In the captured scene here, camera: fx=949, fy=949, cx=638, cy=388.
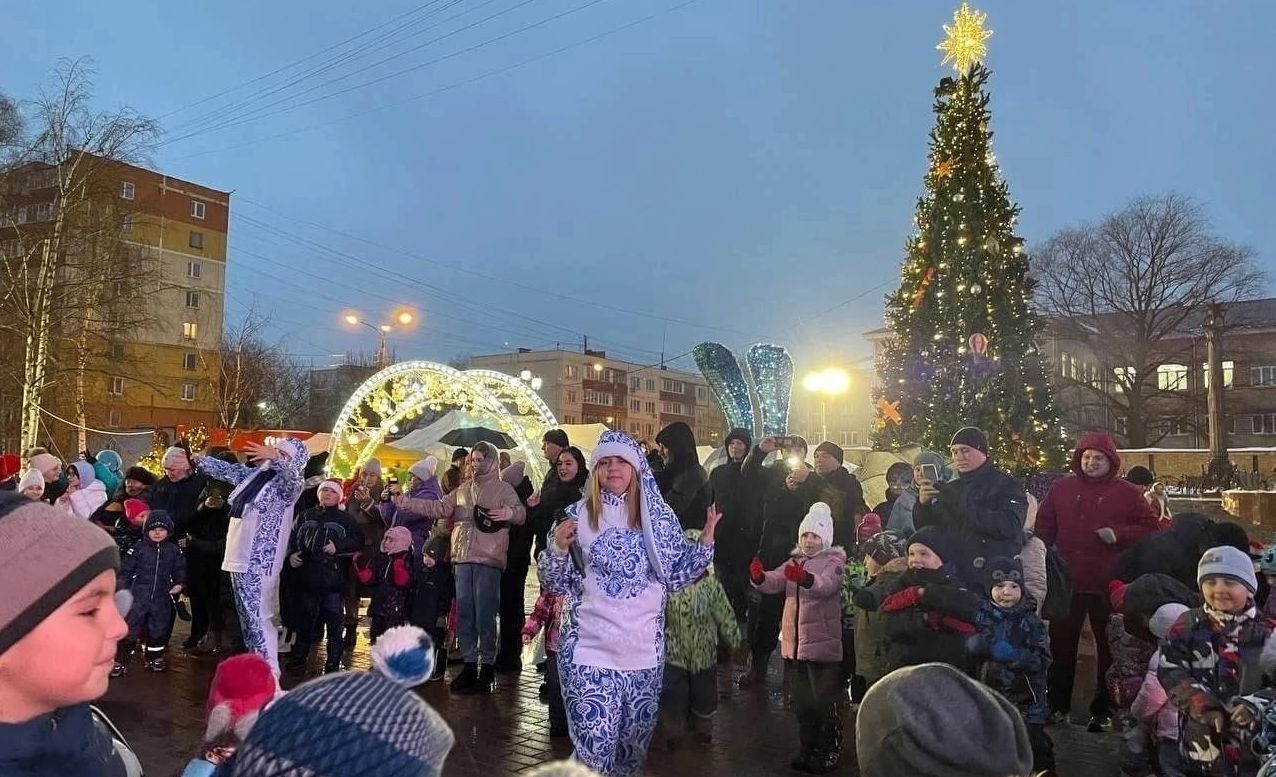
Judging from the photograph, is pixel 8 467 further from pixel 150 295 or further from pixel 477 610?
pixel 150 295

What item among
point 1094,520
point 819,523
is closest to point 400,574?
point 819,523

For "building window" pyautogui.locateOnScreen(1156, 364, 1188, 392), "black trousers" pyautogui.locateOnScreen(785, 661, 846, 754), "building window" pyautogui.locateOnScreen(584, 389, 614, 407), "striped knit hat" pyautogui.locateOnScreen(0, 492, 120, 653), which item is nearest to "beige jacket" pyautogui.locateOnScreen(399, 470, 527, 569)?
"black trousers" pyautogui.locateOnScreen(785, 661, 846, 754)

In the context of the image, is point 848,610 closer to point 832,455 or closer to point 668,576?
point 832,455

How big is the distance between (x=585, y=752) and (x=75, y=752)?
9.25 ft

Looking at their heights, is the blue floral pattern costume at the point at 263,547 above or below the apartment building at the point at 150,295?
below

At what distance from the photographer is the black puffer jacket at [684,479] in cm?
733

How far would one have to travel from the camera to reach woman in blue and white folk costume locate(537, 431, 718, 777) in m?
4.34

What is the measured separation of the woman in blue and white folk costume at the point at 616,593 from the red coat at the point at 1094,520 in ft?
11.9

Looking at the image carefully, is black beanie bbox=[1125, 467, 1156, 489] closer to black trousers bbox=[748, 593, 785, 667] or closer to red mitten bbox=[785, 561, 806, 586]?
black trousers bbox=[748, 593, 785, 667]

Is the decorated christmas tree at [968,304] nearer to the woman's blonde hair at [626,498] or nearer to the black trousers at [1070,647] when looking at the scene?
the black trousers at [1070,647]

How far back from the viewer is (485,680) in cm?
753

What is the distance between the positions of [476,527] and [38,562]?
5.80 metres

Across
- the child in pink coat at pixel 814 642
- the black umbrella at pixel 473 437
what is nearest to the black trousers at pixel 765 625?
the child in pink coat at pixel 814 642

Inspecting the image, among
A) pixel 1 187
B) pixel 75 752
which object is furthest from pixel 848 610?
pixel 1 187
